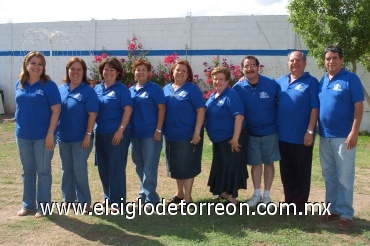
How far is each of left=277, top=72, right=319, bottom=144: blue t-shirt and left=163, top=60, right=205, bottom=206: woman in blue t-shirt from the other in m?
0.87

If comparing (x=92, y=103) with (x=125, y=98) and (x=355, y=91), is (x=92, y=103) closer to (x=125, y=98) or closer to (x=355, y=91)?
(x=125, y=98)

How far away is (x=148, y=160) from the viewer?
507 cm

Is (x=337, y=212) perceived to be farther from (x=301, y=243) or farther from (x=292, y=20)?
(x=292, y=20)

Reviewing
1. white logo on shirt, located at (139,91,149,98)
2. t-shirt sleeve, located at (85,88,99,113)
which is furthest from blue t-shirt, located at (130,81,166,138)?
t-shirt sleeve, located at (85,88,99,113)

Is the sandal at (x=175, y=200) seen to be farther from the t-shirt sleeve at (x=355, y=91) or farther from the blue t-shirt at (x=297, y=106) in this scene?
the t-shirt sleeve at (x=355, y=91)

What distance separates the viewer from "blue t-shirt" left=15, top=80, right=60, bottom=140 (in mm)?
4652

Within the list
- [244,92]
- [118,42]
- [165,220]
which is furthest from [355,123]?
[118,42]

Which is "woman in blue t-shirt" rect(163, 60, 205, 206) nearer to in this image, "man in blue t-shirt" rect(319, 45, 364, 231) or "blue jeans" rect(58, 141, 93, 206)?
"blue jeans" rect(58, 141, 93, 206)

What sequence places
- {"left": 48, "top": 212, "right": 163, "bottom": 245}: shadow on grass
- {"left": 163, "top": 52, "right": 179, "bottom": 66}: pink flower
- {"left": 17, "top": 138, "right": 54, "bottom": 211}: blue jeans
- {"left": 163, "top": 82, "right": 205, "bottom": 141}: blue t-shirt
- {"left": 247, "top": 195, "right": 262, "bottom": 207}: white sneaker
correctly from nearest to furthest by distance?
{"left": 48, "top": 212, "right": 163, "bottom": 245}: shadow on grass < {"left": 17, "top": 138, "right": 54, "bottom": 211}: blue jeans < {"left": 163, "top": 82, "right": 205, "bottom": 141}: blue t-shirt < {"left": 247, "top": 195, "right": 262, "bottom": 207}: white sneaker < {"left": 163, "top": 52, "right": 179, "bottom": 66}: pink flower

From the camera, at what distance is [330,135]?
4.60 m

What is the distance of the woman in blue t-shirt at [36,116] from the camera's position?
4.66 m

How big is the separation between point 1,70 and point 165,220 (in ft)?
40.9

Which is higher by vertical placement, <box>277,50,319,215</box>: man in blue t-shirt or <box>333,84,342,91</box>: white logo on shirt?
<box>333,84,342,91</box>: white logo on shirt

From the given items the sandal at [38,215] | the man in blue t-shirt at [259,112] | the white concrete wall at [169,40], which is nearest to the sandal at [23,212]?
the sandal at [38,215]
